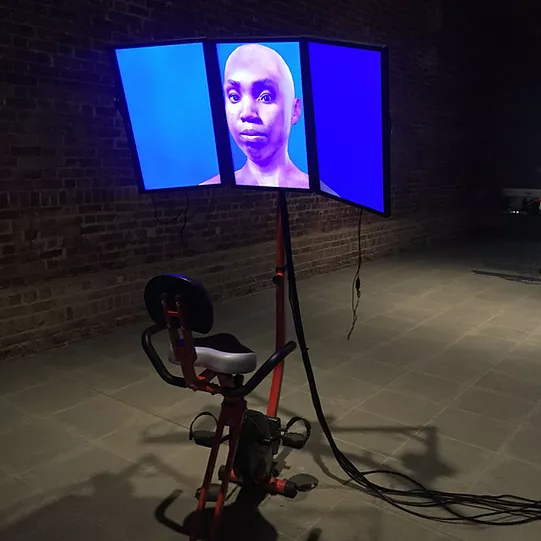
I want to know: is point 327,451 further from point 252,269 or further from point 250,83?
point 252,269

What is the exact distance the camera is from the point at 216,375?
199 centimetres

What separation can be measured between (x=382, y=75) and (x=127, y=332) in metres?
2.98

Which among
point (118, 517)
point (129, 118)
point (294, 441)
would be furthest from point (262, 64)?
point (118, 517)

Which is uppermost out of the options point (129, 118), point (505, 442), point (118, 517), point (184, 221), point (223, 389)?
point (129, 118)

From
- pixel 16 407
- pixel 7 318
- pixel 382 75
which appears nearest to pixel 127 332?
pixel 7 318

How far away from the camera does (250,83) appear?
2459 mm

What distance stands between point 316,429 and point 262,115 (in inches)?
60.2

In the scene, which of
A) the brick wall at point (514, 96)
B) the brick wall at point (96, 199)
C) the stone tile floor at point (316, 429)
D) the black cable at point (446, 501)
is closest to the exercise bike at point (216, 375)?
the stone tile floor at point (316, 429)

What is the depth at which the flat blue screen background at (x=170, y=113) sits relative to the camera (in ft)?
8.64

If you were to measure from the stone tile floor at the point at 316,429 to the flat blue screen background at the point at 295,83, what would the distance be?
1.32m

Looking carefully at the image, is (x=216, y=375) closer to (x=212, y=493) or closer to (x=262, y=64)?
(x=212, y=493)

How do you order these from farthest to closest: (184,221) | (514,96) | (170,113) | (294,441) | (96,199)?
1. (514,96)
2. (184,221)
3. (96,199)
4. (170,113)
5. (294,441)

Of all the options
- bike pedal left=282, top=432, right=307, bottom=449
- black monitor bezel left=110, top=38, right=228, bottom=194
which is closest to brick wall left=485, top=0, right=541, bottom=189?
black monitor bezel left=110, top=38, right=228, bottom=194

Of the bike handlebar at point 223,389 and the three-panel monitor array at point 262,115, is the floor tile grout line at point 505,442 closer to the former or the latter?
the bike handlebar at point 223,389
